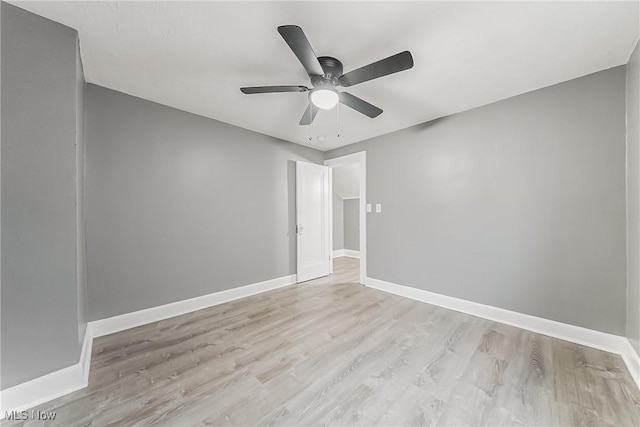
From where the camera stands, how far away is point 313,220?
418cm

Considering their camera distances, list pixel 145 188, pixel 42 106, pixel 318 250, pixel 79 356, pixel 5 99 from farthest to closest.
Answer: pixel 318 250 → pixel 145 188 → pixel 79 356 → pixel 42 106 → pixel 5 99

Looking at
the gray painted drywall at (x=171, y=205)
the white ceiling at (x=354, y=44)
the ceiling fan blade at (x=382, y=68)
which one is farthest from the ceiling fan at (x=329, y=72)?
the gray painted drywall at (x=171, y=205)

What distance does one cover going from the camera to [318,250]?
427 cm

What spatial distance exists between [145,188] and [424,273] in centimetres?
354

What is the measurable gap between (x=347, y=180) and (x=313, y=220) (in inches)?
78.1

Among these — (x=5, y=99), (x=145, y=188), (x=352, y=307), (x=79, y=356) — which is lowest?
(x=352, y=307)

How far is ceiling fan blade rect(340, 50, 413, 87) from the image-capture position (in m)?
1.43

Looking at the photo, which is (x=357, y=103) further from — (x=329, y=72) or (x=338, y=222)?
(x=338, y=222)

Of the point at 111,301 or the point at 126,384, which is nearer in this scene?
the point at 126,384

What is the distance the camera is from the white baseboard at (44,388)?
53.7 inches

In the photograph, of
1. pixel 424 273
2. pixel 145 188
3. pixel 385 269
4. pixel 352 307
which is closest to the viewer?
pixel 145 188

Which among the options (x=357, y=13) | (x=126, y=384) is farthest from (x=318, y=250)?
(x=357, y=13)

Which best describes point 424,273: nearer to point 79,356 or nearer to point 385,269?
point 385,269

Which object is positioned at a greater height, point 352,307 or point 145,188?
point 145,188
